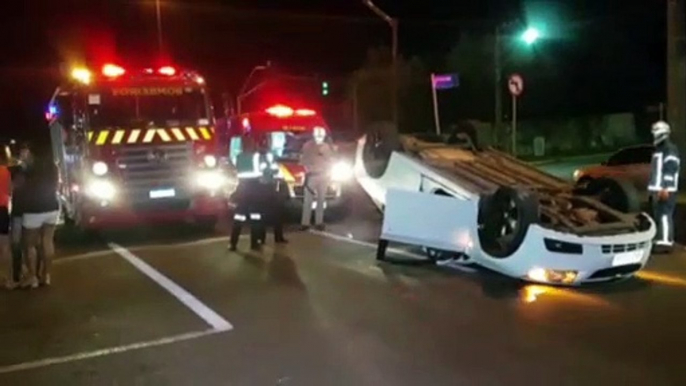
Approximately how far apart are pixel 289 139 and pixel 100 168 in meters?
4.65

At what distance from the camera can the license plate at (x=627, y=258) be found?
11.1 metres

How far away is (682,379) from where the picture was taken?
24.8ft

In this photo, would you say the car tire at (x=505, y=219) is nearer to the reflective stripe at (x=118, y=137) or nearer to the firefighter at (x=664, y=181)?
the firefighter at (x=664, y=181)

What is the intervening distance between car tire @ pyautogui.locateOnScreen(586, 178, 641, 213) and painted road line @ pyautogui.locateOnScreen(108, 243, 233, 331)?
5097 millimetres

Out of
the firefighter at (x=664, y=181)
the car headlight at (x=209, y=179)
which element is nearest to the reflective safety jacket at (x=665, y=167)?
the firefighter at (x=664, y=181)

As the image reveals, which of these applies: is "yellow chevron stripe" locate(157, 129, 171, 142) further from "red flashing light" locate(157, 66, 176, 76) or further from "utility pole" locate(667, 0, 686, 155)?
"utility pole" locate(667, 0, 686, 155)

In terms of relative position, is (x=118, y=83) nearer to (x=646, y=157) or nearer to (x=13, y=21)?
(x=646, y=157)

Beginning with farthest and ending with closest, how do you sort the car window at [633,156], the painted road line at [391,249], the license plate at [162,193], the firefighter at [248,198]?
the car window at [633,156] < the license plate at [162,193] < the firefighter at [248,198] < the painted road line at [391,249]

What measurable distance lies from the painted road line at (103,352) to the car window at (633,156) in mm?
14390

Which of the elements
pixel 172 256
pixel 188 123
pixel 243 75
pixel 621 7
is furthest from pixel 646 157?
pixel 243 75

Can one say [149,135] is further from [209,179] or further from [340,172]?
[340,172]

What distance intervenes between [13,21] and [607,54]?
100ft

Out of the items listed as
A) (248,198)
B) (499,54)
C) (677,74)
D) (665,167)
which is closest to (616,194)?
(665,167)

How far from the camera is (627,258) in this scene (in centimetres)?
1125
